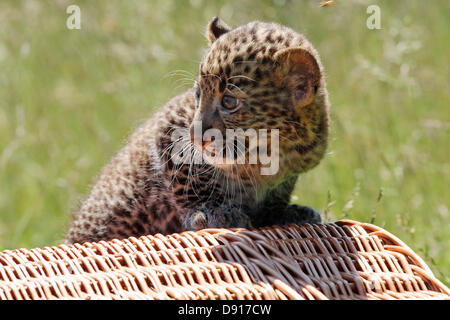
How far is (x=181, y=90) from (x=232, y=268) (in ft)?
9.41

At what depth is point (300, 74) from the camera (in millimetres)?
3418

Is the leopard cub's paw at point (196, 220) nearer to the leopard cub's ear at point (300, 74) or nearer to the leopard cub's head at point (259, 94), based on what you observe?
the leopard cub's head at point (259, 94)

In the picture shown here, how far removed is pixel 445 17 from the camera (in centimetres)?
677

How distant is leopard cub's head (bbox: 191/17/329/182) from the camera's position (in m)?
3.35

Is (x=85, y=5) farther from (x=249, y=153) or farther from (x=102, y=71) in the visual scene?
(x=249, y=153)

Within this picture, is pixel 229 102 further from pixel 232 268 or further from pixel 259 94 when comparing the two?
pixel 232 268

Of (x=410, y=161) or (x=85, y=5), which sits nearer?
(x=410, y=161)

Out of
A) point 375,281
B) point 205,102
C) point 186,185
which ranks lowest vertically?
point 375,281

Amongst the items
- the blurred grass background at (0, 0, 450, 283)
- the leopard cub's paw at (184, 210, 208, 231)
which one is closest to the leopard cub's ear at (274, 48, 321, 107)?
the leopard cub's paw at (184, 210, 208, 231)

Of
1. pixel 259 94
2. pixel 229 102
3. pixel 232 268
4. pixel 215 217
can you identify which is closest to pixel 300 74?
pixel 259 94

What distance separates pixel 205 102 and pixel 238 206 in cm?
63

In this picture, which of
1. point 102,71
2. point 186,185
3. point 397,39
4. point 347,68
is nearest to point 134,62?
point 102,71

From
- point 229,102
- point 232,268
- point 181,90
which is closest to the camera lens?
point 232,268

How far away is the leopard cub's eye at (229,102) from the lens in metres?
3.35
